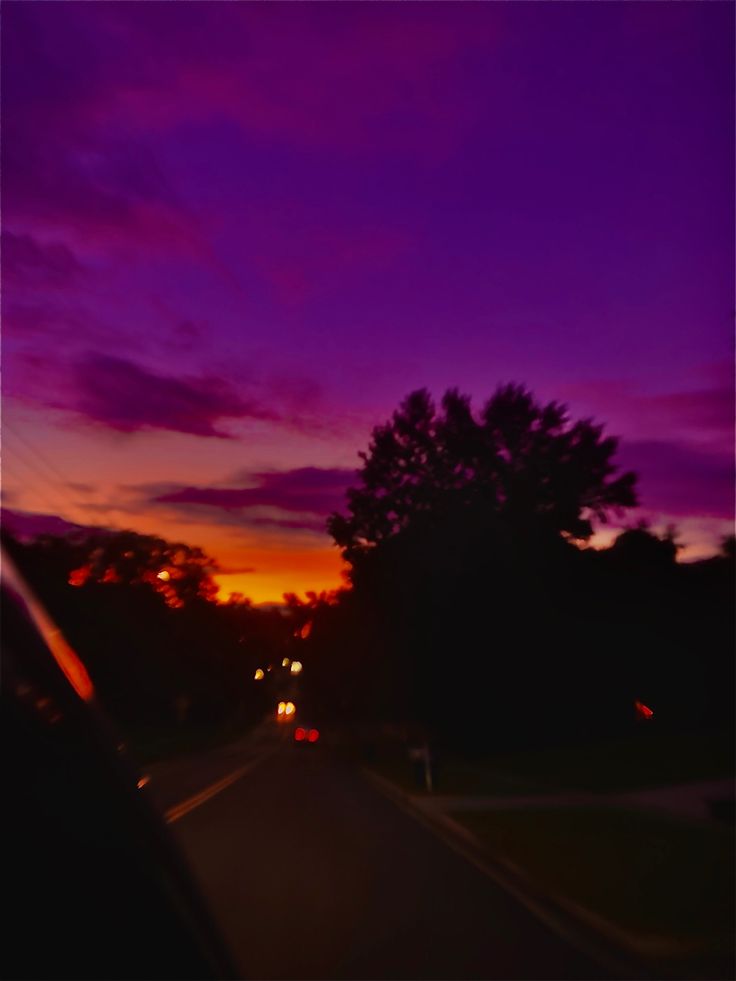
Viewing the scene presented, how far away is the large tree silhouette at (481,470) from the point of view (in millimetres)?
48500

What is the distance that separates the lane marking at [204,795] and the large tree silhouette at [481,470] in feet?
52.5

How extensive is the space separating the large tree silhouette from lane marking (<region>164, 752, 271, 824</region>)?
52.5 feet

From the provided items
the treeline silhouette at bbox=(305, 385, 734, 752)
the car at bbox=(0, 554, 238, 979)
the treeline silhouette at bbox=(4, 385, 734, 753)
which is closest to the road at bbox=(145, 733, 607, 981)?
the car at bbox=(0, 554, 238, 979)

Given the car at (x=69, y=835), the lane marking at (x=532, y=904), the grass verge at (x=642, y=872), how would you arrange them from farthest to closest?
1. the grass verge at (x=642, y=872)
2. the lane marking at (x=532, y=904)
3. the car at (x=69, y=835)

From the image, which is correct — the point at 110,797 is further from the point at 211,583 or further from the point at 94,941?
the point at 211,583

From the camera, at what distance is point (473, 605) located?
39.8 meters

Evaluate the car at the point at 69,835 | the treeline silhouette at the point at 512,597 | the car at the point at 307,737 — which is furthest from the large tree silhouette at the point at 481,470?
the car at the point at 69,835

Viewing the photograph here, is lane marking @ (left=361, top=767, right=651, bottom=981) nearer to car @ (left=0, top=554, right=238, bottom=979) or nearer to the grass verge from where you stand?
the grass verge

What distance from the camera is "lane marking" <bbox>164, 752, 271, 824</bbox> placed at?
20.2 metres

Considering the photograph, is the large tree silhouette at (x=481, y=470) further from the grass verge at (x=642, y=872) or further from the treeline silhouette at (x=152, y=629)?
the grass verge at (x=642, y=872)

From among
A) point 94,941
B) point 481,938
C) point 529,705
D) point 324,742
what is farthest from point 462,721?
point 94,941

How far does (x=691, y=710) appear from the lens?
1123 inches

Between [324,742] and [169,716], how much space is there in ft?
38.4

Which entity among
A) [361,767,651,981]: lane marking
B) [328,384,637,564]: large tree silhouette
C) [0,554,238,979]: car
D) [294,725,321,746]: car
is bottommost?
[361,767,651,981]: lane marking
